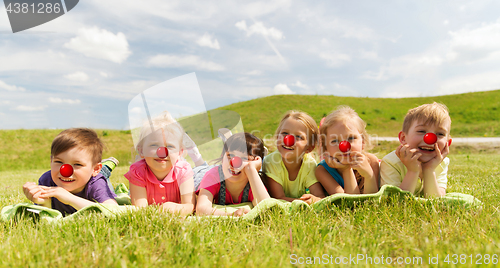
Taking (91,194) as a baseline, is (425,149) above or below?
above

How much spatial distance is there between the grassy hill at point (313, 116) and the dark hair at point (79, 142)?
12.3 m

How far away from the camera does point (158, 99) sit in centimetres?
289

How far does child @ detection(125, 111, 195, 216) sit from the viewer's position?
10.00ft

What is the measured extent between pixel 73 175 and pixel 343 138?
9.64 ft

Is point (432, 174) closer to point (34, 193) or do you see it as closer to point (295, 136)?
point (295, 136)

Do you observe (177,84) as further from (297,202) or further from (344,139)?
(344,139)

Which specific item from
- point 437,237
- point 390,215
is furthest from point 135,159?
point 437,237

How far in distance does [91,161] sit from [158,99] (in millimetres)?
1043

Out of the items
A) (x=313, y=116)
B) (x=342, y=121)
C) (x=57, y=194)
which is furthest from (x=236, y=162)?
(x=313, y=116)

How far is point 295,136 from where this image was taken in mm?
3488

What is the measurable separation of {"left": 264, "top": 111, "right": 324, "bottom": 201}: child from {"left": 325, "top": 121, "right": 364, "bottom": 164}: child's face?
0.31 meters

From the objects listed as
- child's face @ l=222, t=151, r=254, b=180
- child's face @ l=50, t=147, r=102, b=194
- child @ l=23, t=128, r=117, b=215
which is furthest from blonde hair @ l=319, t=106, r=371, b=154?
child's face @ l=50, t=147, r=102, b=194

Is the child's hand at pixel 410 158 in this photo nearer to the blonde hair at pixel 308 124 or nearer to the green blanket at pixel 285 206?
the green blanket at pixel 285 206

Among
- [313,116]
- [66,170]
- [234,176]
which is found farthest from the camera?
[313,116]
